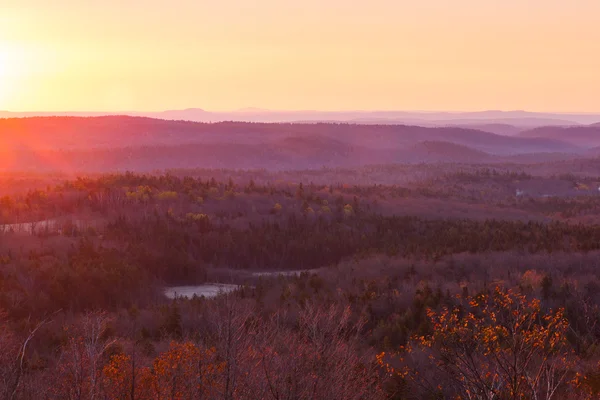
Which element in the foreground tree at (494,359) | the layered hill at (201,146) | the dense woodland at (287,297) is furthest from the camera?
the layered hill at (201,146)

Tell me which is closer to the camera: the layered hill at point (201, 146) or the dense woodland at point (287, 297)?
the dense woodland at point (287, 297)

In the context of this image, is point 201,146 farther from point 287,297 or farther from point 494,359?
point 494,359

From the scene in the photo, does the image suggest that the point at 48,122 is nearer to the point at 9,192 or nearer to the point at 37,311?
the point at 9,192

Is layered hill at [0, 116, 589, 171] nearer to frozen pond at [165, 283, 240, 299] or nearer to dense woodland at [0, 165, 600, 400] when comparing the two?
dense woodland at [0, 165, 600, 400]

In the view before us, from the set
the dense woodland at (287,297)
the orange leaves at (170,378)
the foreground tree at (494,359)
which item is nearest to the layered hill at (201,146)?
the dense woodland at (287,297)

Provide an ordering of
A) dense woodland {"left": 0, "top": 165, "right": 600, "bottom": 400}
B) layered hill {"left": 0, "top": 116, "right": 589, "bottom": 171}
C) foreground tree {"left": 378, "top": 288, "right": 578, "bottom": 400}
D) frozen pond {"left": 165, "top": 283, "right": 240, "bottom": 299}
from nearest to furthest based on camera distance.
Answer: foreground tree {"left": 378, "top": 288, "right": 578, "bottom": 400} < dense woodland {"left": 0, "top": 165, "right": 600, "bottom": 400} < frozen pond {"left": 165, "top": 283, "right": 240, "bottom": 299} < layered hill {"left": 0, "top": 116, "right": 589, "bottom": 171}

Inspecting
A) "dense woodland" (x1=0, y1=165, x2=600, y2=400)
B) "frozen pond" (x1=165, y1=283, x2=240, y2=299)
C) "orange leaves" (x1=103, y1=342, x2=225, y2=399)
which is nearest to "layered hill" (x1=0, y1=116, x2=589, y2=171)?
"dense woodland" (x1=0, y1=165, x2=600, y2=400)

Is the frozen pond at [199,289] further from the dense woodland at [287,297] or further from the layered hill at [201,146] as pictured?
the layered hill at [201,146]

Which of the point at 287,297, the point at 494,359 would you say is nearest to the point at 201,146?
the point at 287,297

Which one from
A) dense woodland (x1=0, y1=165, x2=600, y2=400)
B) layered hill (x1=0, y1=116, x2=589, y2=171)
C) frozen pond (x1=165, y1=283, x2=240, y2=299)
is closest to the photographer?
dense woodland (x1=0, y1=165, x2=600, y2=400)
